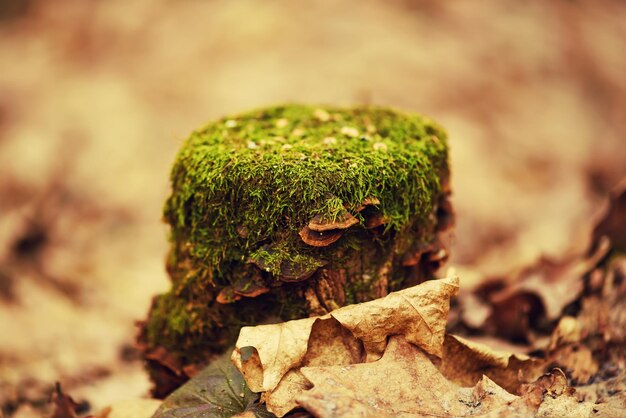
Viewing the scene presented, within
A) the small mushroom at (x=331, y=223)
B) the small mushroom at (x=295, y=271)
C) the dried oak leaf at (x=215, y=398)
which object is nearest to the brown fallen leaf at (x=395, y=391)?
the dried oak leaf at (x=215, y=398)

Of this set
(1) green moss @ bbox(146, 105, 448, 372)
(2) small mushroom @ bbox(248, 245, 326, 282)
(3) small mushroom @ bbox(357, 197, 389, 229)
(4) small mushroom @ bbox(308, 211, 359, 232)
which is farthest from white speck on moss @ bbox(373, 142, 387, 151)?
(2) small mushroom @ bbox(248, 245, 326, 282)

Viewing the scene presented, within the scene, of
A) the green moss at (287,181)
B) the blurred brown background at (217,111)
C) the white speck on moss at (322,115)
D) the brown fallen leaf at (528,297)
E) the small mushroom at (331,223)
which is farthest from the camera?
the blurred brown background at (217,111)

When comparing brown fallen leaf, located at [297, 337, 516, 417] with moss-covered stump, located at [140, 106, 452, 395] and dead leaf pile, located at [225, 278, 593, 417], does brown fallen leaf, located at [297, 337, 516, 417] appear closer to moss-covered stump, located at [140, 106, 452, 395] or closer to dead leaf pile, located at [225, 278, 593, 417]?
dead leaf pile, located at [225, 278, 593, 417]

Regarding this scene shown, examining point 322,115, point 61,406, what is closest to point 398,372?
point 322,115

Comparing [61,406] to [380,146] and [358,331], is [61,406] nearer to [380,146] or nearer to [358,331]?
[358,331]

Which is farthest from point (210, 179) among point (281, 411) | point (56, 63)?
point (56, 63)

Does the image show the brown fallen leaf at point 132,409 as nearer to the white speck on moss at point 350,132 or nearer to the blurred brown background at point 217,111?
the blurred brown background at point 217,111

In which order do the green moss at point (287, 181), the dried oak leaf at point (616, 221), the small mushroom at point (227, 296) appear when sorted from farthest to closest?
the dried oak leaf at point (616, 221)
the small mushroom at point (227, 296)
the green moss at point (287, 181)

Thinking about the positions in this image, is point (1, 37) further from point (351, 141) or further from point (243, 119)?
point (351, 141)

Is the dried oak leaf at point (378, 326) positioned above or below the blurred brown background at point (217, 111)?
below
